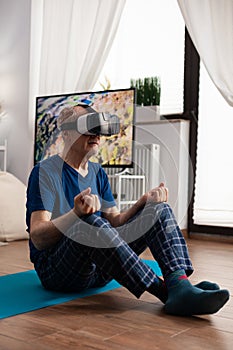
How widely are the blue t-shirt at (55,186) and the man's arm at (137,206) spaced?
3.9 inches

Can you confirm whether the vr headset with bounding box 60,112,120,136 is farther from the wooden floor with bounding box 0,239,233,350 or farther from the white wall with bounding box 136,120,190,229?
the white wall with bounding box 136,120,190,229

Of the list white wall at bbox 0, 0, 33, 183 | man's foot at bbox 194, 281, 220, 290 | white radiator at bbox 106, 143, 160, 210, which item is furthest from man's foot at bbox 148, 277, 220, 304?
white wall at bbox 0, 0, 33, 183

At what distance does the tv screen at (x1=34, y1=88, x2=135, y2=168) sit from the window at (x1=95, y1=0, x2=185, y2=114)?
0.45 metres

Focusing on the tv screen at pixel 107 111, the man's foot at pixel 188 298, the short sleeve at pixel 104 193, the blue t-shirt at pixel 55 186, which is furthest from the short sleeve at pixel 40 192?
the tv screen at pixel 107 111

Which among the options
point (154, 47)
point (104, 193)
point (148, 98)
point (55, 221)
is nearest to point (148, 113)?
point (148, 98)

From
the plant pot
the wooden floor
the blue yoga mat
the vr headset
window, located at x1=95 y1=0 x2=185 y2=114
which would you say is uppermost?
window, located at x1=95 y1=0 x2=185 y2=114

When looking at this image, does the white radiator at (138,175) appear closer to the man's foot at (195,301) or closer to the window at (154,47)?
the window at (154,47)

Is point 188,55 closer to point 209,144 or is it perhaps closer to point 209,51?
point 209,51

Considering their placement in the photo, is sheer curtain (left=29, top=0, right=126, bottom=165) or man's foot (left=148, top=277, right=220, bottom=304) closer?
man's foot (left=148, top=277, right=220, bottom=304)

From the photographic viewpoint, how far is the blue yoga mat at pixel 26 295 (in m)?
1.71

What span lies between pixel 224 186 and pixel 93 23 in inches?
66.5

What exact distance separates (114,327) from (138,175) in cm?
212

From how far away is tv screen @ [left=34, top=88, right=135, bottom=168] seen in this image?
3355 millimetres

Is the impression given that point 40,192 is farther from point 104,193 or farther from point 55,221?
point 104,193
